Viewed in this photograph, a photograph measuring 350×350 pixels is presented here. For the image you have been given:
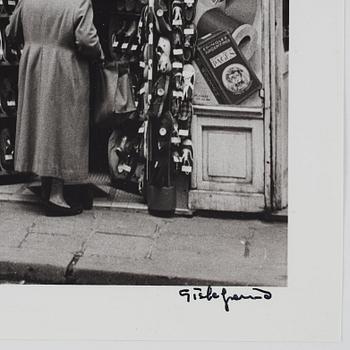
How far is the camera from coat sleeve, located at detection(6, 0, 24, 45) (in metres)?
4.80

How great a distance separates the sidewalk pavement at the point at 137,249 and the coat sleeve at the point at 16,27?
0.83 m

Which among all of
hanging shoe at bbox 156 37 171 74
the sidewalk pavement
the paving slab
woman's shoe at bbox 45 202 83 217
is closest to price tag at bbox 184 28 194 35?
hanging shoe at bbox 156 37 171 74

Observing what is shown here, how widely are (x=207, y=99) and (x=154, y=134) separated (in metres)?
0.33

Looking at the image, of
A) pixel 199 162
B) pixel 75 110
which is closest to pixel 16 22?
pixel 75 110

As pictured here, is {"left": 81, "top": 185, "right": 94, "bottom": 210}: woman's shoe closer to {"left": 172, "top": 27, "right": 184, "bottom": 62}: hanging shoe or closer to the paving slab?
the paving slab

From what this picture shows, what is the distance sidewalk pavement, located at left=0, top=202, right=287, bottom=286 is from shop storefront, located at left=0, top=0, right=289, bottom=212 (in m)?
0.17

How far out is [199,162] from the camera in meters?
4.98

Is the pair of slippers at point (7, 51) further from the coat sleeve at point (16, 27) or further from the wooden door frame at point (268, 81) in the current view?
the wooden door frame at point (268, 81)

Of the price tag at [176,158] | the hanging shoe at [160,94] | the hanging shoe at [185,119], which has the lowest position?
the price tag at [176,158]

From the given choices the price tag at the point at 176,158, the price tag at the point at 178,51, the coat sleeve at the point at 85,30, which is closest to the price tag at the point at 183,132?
the price tag at the point at 176,158

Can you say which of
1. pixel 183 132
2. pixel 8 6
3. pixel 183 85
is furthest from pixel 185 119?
pixel 8 6

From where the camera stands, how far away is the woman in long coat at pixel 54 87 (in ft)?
15.5

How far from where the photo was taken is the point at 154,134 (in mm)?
5027
